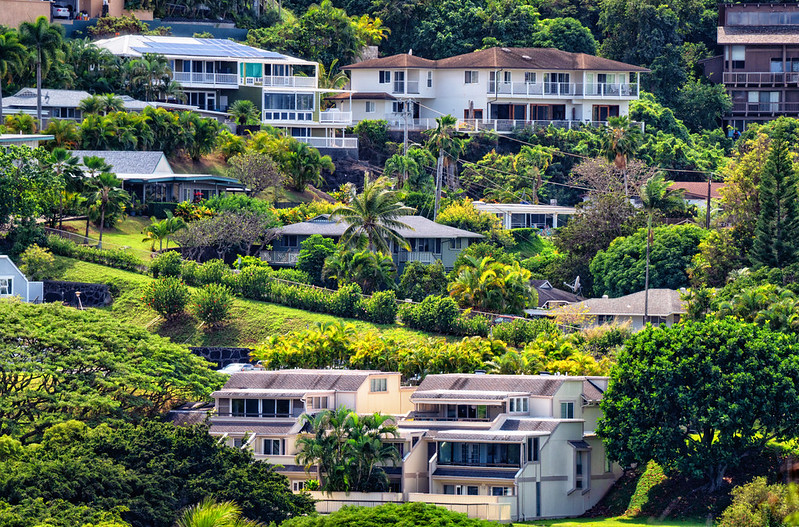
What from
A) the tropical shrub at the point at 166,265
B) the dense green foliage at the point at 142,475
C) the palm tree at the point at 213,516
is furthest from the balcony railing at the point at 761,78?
the palm tree at the point at 213,516

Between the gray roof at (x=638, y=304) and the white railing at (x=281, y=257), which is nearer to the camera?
the gray roof at (x=638, y=304)

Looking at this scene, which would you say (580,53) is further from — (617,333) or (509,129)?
(617,333)

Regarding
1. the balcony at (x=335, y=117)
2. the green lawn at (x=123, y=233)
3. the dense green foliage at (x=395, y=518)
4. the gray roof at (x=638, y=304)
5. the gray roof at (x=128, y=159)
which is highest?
the balcony at (x=335, y=117)

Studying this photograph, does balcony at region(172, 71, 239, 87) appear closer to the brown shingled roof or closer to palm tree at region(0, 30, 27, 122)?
the brown shingled roof

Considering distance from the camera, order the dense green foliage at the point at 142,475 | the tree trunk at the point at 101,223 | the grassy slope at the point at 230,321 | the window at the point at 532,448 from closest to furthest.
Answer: the dense green foliage at the point at 142,475
the window at the point at 532,448
the grassy slope at the point at 230,321
the tree trunk at the point at 101,223

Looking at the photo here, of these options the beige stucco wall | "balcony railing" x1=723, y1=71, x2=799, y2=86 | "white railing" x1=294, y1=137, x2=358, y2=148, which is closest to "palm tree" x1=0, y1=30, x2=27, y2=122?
the beige stucco wall

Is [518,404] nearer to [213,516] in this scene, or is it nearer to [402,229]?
[213,516]

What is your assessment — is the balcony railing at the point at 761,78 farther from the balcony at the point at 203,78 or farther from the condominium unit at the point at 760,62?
the balcony at the point at 203,78
